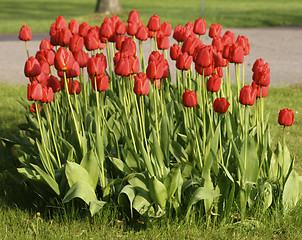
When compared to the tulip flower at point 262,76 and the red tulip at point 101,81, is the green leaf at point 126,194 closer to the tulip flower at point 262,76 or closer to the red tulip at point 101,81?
the red tulip at point 101,81

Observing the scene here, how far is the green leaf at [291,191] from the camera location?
3403 millimetres

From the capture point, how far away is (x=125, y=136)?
345 cm

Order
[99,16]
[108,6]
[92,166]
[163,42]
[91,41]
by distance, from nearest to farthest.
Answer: [92,166]
[91,41]
[163,42]
[99,16]
[108,6]

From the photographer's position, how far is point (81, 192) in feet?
10.8

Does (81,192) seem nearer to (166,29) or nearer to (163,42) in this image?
(163,42)

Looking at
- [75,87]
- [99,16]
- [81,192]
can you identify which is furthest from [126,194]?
[99,16]

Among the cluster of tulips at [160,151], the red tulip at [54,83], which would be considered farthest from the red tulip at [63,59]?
the red tulip at [54,83]

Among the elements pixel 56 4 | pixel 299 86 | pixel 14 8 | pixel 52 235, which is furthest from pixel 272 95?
pixel 56 4

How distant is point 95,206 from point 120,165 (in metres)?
0.32

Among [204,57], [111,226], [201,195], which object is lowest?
[111,226]

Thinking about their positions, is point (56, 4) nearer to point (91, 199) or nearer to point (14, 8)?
point (14, 8)

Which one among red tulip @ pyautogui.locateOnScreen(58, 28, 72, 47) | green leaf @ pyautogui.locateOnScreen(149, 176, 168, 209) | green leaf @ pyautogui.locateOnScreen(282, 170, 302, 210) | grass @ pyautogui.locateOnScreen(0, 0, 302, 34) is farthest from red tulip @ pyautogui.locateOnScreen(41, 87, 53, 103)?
grass @ pyautogui.locateOnScreen(0, 0, 302, 34)

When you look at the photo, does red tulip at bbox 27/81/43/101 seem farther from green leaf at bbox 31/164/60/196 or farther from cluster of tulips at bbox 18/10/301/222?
green leaf at bbox 31/164/60/196

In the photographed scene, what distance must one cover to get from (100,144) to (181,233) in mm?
742
